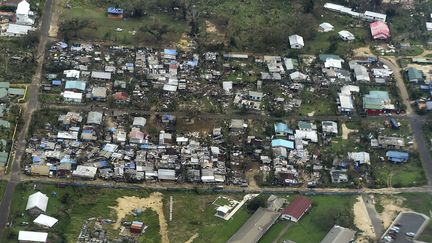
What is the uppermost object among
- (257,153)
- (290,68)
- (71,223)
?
(290,68)

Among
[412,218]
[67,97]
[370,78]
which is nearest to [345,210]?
[412,218]

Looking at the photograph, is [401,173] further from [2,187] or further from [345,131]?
[2,187]

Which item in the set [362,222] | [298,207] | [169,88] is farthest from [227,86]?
[362,222]

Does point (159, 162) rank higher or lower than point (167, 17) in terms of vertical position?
lower

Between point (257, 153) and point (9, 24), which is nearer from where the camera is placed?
point (257, 153)

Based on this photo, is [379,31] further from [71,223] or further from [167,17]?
[71,223]

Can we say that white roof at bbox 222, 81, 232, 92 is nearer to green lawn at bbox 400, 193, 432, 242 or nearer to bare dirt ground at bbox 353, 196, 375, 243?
bare dirt ground at bbox 353, 196, 375, 243
